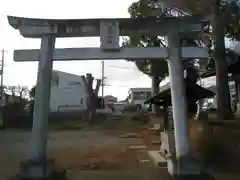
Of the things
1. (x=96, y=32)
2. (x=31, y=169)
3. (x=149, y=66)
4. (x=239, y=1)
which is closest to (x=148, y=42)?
(x=149, y=66)

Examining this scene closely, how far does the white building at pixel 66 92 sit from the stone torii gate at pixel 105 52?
3760cm

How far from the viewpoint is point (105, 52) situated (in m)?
9.50

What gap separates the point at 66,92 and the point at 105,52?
41.0m

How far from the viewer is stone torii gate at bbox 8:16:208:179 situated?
30.1 feet

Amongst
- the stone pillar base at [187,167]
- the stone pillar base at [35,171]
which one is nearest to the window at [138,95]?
the stone pillar base at [187,167]

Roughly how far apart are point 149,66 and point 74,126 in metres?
7.16

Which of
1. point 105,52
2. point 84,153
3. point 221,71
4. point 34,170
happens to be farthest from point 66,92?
point 34,170

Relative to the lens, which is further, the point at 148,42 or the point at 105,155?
the point at 148,42

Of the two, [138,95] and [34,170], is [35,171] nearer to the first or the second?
[34,170]

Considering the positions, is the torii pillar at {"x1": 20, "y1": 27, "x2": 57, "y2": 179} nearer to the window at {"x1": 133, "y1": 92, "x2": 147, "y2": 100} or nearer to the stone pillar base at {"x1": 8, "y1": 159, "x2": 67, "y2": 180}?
the stone pillar base at {"x1": 8, "y1": 159, "x2": 67, "y2": 180}

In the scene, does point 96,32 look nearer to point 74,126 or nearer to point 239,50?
point 239,50

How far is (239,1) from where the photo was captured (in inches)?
537

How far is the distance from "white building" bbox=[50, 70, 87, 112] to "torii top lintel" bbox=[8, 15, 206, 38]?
37.5m

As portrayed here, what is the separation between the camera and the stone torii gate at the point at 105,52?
9.16 metres
